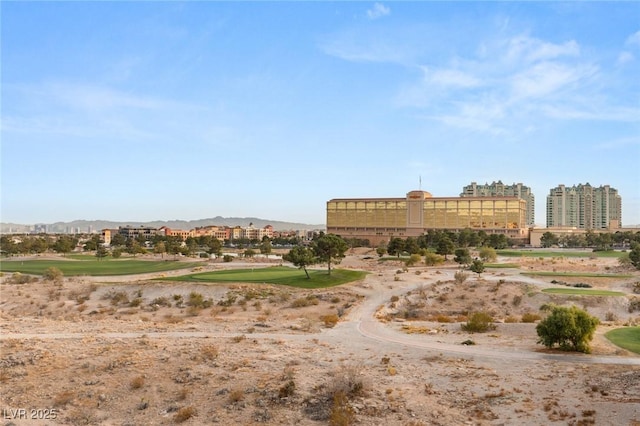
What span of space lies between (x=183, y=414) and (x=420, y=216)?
156 metres

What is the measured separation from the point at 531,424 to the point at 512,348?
982 centimetres

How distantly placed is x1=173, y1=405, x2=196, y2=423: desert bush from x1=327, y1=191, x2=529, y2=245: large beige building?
488 feet

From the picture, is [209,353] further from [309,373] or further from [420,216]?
[420,216]

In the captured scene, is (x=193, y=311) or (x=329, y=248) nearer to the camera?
(x=193, y=311)

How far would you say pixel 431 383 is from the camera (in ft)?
67.6

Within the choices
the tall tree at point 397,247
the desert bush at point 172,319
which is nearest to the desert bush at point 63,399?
the desert bush at point 172,319

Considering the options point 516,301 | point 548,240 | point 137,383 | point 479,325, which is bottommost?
point 137,383

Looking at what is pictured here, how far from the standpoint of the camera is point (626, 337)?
90.5 feet

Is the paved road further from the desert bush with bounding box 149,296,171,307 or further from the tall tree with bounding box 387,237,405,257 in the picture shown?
the tall tree with bounding box 387,237,405,257

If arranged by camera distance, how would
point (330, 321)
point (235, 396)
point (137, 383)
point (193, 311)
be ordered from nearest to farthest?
point (235, 396)
point (137, 383)
point (330, 321)
point (193, 311)

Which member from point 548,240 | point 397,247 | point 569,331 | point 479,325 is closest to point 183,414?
point 569,331

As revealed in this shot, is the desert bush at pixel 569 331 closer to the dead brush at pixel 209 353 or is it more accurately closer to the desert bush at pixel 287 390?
the desert bush at pixel 287 390

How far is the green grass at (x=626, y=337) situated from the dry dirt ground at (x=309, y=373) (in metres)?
0.74

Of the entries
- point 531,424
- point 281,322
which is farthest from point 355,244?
point 531,424
